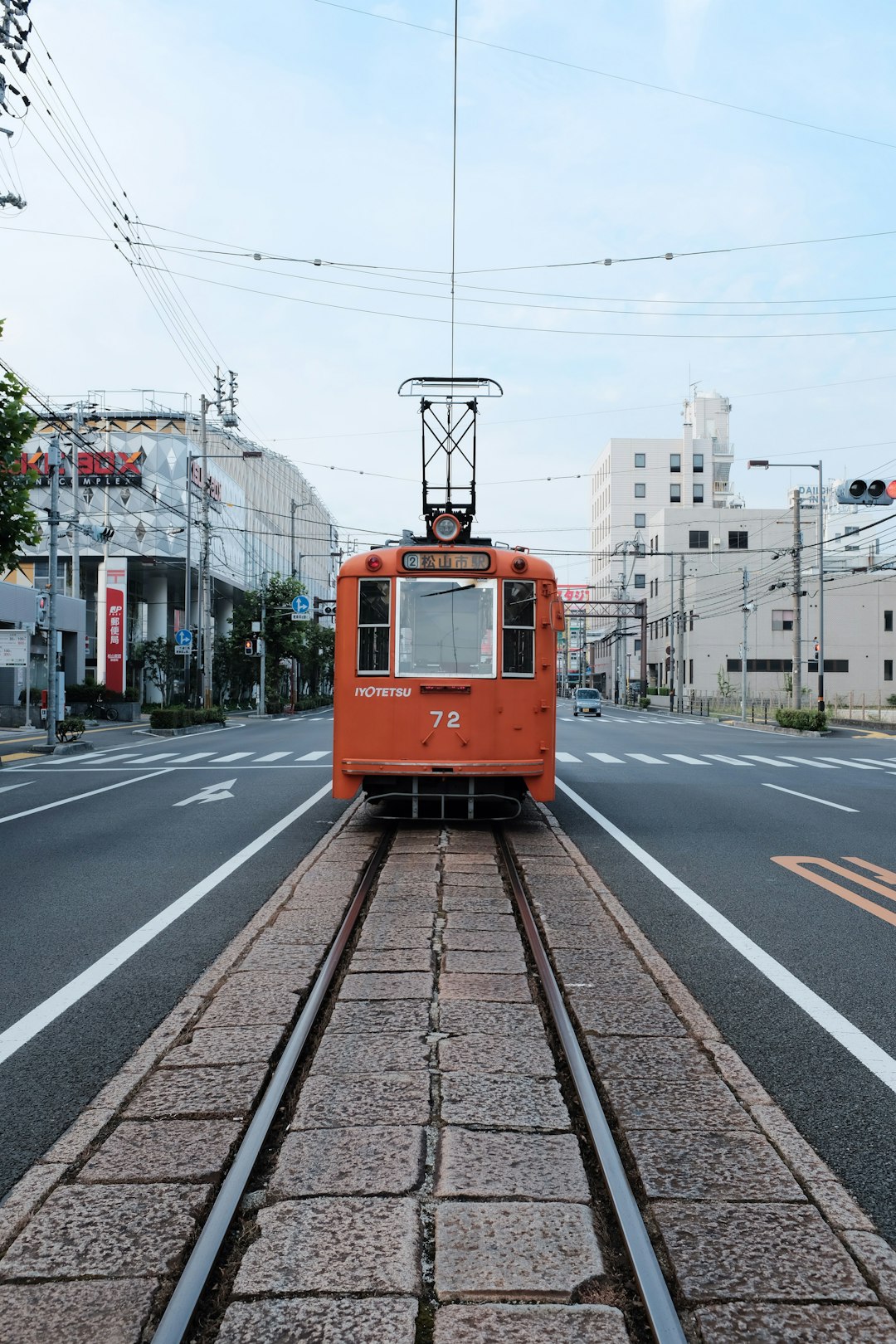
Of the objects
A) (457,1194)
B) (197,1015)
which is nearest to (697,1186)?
(457,1194)

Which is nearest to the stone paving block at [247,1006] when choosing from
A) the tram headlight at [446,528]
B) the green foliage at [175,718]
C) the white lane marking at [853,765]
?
the tram headlight at [446,528]

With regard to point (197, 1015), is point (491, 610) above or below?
above

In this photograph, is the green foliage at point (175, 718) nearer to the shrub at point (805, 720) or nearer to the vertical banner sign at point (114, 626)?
the vertical banner sign at point (114, 626)

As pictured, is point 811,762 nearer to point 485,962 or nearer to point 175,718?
point 485,962

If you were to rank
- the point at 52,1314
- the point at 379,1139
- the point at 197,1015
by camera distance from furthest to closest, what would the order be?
the point at 197,1015, the point at 379,1139, the point at 52,1314

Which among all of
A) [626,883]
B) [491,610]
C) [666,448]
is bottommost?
[626,883]

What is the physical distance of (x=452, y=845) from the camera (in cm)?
1004

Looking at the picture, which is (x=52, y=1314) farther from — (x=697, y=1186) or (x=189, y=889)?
(x=189, y=889)

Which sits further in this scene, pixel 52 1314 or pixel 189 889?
pixel 189 889

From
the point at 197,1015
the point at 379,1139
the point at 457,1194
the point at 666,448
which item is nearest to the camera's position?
the point at 457,1194

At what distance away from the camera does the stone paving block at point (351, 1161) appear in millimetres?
3139

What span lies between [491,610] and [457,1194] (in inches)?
301

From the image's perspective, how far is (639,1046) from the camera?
439 centimetres

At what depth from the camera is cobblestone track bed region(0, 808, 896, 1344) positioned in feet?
8.31
